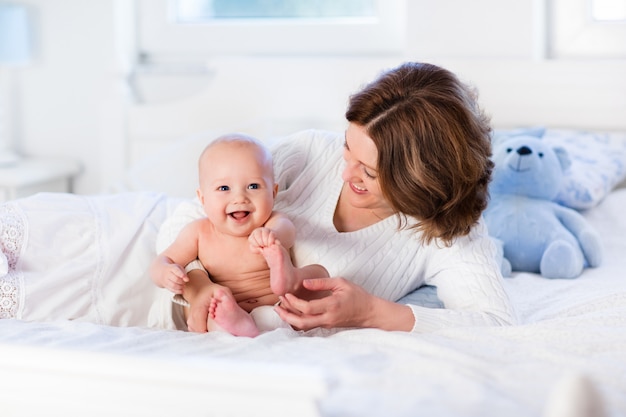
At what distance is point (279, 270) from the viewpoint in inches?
55.4

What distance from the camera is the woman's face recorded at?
4.99 ft

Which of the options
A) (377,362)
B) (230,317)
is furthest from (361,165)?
(377,362)

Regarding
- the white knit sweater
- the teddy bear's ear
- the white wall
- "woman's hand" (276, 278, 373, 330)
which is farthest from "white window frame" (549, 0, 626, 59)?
"woman's hand" (276, 278, 373, 330)

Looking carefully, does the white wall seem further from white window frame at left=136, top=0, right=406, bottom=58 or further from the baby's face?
the baby's face

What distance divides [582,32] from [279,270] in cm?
162

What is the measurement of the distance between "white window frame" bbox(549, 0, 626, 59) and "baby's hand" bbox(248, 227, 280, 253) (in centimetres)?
155

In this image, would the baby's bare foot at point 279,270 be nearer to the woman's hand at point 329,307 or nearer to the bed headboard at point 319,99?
the woman's hand at point 329,307

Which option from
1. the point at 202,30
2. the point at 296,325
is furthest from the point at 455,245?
the point at 202,30

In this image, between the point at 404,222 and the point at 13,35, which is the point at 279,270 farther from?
the point at 13,35

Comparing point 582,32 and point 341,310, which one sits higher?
point 582,32

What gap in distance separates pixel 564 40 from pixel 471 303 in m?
1.38

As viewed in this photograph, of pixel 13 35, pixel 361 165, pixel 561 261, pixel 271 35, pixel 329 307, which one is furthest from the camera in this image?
pixel 271 35

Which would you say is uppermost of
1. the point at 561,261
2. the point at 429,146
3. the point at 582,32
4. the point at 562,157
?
the point at 582,32

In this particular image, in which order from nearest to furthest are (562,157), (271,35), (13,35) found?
(562,157) → (13,35) → (271,35)
